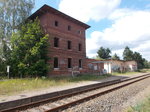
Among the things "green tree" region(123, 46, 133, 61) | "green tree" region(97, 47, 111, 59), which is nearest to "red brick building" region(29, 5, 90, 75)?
"green tree" region(97, 47, 111, 59)

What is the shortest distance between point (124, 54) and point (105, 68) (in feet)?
167

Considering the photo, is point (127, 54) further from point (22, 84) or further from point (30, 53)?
point (22, 84)

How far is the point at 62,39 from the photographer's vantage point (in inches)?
769

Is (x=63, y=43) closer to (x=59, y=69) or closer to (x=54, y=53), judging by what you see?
(x=54, y=53)

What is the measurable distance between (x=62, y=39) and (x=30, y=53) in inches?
244

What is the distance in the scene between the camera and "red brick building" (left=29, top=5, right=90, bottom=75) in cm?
1783

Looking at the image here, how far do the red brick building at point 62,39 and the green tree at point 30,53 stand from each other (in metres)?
2.17

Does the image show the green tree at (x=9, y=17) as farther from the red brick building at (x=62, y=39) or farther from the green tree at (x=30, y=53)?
the green tree at (x=30, y=53)

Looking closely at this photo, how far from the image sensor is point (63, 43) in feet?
64.5

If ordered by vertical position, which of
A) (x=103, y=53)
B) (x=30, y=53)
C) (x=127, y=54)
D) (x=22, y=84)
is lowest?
(x=22, y=84)

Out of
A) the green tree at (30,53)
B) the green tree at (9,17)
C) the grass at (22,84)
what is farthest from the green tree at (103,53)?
the grass at (22,84)

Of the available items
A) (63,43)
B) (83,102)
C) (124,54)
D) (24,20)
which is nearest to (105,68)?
(63,43)

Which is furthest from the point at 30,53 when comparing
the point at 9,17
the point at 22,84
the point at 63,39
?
the point at 9,17

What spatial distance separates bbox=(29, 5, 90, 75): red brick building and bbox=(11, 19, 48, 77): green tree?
7.11 ft
